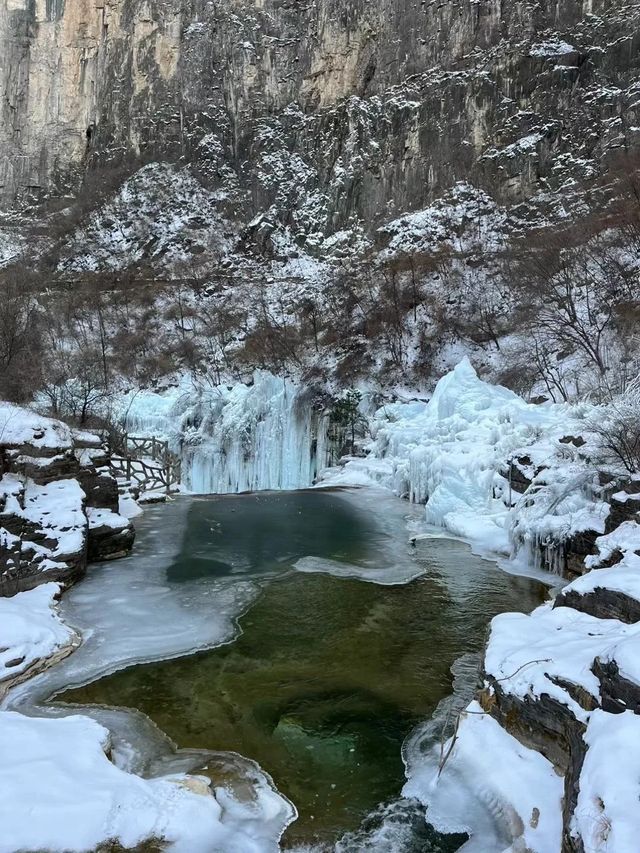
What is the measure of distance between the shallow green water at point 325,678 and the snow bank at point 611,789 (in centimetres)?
164

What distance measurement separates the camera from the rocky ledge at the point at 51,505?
25.3ft

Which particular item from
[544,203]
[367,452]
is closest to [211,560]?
[367,452]

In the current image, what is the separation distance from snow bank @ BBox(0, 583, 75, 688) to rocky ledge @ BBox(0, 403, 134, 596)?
58 cm

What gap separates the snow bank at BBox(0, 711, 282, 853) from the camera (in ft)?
9.63

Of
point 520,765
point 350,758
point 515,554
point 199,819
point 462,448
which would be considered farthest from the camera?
point 462,448

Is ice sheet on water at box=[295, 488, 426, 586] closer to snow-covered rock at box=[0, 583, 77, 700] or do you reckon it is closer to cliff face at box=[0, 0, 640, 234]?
snow-covered rock at box=[0, 583, 77, 700]

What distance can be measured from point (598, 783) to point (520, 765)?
147 cm

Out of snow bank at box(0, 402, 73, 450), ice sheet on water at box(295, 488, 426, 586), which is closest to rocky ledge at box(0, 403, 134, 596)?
snow bank at box(0, 402, 73, 450)

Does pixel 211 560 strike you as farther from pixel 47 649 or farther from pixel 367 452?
pixel 367 452

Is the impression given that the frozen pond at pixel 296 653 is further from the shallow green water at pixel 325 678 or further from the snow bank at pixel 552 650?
the snow bank at pixel 552 650

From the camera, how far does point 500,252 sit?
96.9 feet

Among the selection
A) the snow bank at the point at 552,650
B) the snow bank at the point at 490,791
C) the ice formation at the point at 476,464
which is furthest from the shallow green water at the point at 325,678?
the ice formation at the point at 476,464

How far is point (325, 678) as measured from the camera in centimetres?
552

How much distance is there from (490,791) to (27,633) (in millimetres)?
4694
